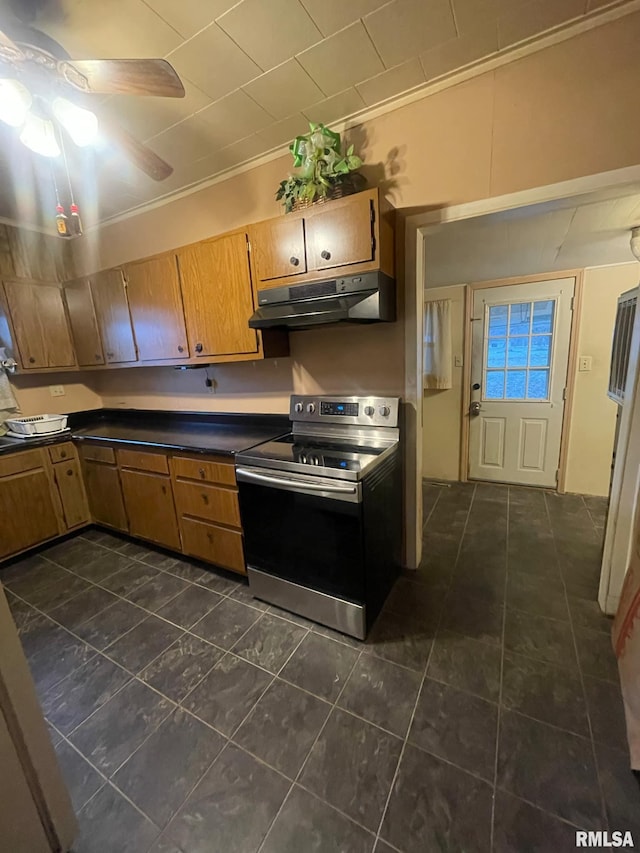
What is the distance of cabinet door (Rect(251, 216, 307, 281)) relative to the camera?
71.3 inches

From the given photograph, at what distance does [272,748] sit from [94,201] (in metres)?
3.54

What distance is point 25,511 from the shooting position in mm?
2539

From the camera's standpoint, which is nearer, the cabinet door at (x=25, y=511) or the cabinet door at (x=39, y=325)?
the cabinet door at (x=25, y=511)

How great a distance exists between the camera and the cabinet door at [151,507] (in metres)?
2.37

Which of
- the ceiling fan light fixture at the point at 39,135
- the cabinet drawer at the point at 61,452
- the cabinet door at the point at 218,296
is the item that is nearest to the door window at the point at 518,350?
the cabinet door at the point at 218,296

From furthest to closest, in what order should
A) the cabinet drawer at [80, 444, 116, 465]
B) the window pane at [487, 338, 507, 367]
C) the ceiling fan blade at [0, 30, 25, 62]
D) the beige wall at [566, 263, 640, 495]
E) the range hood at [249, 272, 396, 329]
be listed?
the window pane at [487, 338, 507, 367], the beige wall at [566, 263, 640, 495], the cabinet drawer at [80, 444, 116, 465], the range hood at [249, 272, 396, 329], the ceiling fan blade at [0, 30, 25, 62]

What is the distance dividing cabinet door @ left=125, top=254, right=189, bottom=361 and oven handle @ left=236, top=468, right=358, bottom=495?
1093 millimetres

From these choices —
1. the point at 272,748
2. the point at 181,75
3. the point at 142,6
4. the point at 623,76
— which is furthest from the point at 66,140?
→ the point at 272,748

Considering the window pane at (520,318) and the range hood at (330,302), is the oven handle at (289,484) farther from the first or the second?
the window pane at (520,318)

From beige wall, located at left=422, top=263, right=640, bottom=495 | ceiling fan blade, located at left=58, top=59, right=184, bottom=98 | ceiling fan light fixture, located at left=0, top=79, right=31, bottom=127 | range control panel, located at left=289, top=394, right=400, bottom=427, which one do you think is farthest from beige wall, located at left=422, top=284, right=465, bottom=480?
ceiling fan light fixture, located at left=0, top=79, right=31, bottom=127

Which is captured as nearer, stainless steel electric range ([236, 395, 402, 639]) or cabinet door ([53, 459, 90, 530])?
stainless steel electric range ([236, 395, 402, 639])

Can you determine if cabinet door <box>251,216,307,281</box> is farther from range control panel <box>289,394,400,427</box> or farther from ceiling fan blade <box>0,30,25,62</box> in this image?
ceiling fan blade <box>0,30,25,62</box>

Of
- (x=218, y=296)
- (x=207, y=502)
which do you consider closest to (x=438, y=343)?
(x=218, y=296)

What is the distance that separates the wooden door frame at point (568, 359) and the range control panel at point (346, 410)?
205 centimetres
